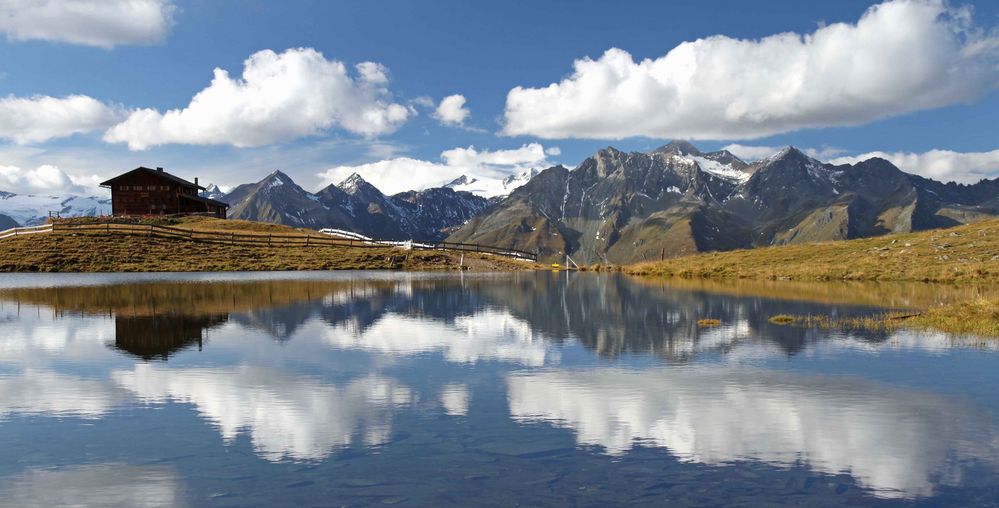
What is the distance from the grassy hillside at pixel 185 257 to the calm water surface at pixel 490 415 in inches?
2615

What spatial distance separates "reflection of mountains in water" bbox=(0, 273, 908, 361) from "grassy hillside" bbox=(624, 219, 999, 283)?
25.4 m

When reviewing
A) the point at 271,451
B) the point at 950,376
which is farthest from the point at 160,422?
the point at 950,376

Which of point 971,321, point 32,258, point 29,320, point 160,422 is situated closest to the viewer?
point 160,422

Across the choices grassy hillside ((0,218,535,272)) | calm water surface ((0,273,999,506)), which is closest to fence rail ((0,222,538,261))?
grassy hillside ((0,218,535,272))

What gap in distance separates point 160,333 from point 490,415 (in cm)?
2115

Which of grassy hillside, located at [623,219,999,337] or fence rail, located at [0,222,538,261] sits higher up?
fence rail, located at [0,222,538,261]

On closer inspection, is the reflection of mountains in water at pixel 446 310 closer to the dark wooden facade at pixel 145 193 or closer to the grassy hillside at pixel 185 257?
the grassy hillside at pixel 185 257

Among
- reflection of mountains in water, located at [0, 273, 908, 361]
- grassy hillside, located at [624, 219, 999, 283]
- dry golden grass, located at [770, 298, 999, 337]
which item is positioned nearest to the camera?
reflection of mountains in water, located at [0, 273, 908, 361]

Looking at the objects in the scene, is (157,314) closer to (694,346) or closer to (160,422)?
(160,422)

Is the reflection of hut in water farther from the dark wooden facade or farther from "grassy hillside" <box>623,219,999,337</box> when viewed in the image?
the dark wooden facade

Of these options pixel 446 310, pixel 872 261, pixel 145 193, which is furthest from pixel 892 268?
pixel 145 193

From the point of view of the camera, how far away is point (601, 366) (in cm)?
2397

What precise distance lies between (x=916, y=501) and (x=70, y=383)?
2242 cm

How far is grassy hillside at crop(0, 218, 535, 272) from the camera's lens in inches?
3738
